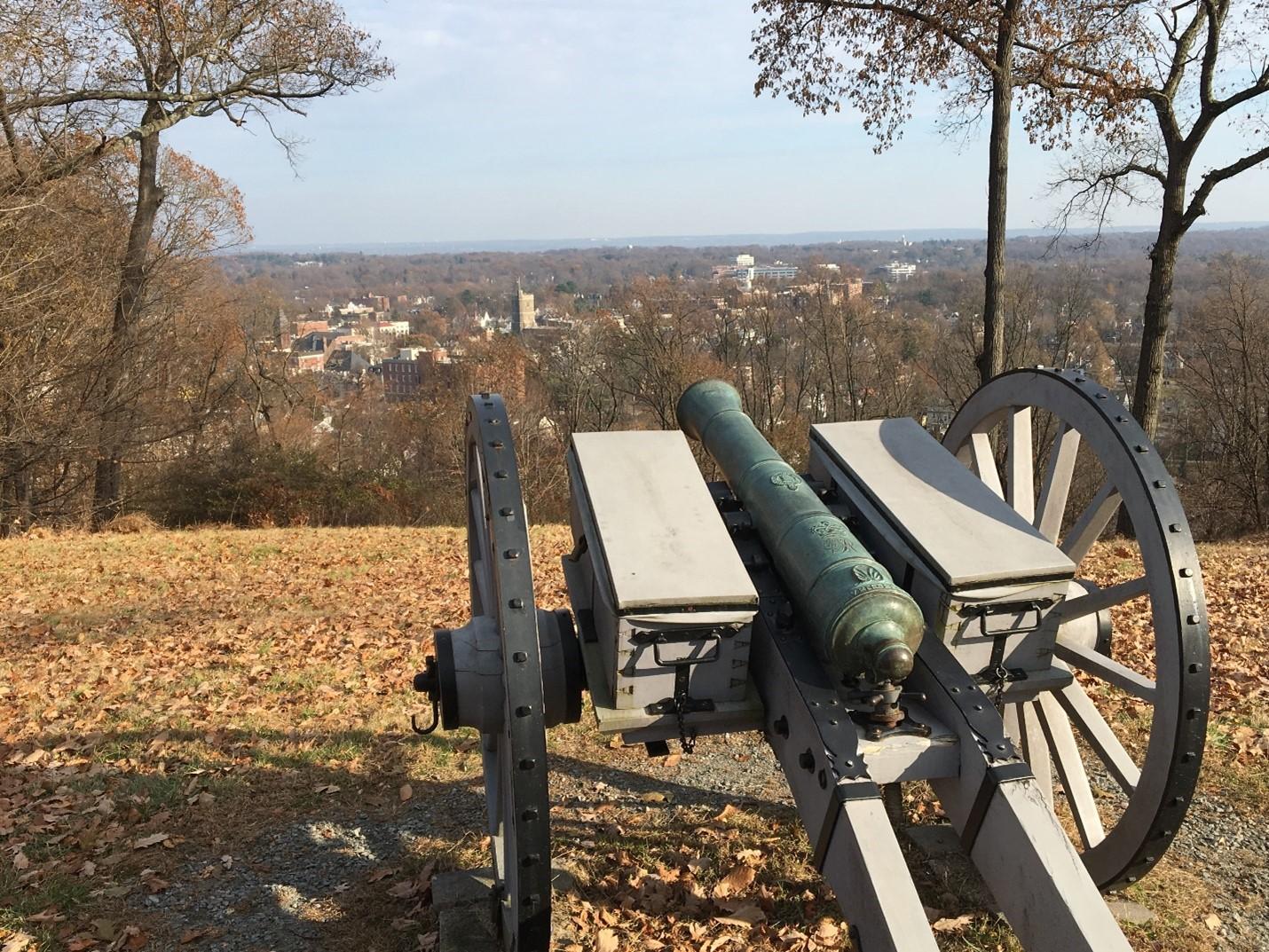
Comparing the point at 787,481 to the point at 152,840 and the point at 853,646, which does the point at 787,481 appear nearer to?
the point at 853,646

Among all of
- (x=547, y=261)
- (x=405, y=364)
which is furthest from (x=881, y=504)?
(x=547, y=261)

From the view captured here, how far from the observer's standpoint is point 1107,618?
339 cm

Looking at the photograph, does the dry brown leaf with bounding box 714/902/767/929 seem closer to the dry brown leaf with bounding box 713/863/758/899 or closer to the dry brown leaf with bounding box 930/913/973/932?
the dry brown leaf with bounding box 713/863/758/899

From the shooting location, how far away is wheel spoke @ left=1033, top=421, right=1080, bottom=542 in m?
3.44

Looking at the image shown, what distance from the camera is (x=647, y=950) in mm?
3449

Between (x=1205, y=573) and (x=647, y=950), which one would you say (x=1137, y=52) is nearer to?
(x=1205, y=573)

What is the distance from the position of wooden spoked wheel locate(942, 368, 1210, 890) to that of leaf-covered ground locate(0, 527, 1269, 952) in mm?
683

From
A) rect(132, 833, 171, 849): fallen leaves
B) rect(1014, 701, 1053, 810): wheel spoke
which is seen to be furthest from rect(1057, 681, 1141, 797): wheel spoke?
rect(132, 833, 171, 849): fallen leaves

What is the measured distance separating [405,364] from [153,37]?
904 inches

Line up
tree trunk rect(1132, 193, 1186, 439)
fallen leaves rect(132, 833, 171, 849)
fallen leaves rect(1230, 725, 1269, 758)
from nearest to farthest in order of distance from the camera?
1. fallen leaves rect(132, 833, 171, 849)
2. fallen leaves rect(1230, 725, 1269, 758)
3. tree trunk rect(1132, 193, 1186, 439)

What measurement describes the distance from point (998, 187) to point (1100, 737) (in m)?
8.31

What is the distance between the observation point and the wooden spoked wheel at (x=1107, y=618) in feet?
8.70

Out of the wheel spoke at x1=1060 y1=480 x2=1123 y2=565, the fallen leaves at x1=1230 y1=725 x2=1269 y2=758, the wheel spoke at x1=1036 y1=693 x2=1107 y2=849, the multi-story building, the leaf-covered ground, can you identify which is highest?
the multi-story building

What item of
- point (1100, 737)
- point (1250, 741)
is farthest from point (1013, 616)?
point (1250, 741)
